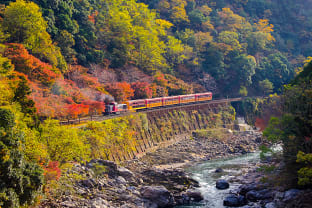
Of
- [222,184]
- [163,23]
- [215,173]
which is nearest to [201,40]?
[163,23]

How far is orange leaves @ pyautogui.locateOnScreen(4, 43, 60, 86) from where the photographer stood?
36.8 meters

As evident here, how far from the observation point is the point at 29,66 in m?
37.1

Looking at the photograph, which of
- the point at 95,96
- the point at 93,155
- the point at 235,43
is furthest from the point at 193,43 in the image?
the point at 93,155

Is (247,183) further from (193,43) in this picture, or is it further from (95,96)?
(193,43)

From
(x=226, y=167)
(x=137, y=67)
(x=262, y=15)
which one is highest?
(x=262, y=15)

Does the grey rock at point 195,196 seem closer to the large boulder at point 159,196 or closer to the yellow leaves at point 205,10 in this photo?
the large boulder at point 159,196

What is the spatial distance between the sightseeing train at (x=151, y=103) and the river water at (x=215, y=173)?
12.1 metres

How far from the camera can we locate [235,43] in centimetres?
7619

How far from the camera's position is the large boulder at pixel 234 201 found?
26.8m

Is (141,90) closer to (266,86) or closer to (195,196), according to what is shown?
(195,196)

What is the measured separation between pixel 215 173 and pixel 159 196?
12.0m

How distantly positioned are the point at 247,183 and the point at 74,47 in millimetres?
33862

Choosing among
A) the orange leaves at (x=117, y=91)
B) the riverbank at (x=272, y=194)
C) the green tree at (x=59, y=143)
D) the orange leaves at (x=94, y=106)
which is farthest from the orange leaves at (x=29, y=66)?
the riverbank at (x=272, y=194)

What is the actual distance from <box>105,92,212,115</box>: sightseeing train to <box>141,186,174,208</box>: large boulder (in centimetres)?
1847
